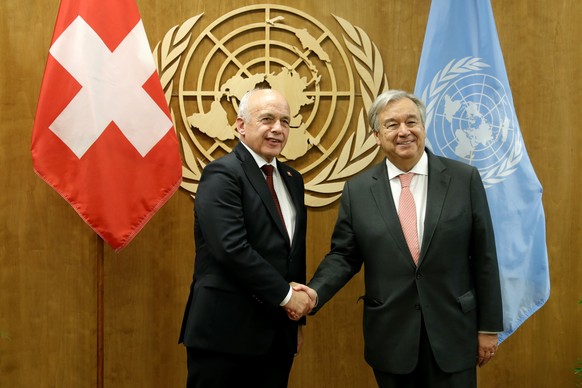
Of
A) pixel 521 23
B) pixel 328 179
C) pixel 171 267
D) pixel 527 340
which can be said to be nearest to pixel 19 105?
pixel 171 267

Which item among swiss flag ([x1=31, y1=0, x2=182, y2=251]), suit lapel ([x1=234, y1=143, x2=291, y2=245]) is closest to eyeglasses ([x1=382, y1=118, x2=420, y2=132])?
suit lapel ([x1=234, y1=143, x2=291, y2=245])

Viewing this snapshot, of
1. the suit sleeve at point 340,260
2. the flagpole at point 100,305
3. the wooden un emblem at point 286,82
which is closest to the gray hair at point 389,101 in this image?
the suit sleeve at point 340,260

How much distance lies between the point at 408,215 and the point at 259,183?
54cm

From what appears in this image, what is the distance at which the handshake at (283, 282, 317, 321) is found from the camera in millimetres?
1921

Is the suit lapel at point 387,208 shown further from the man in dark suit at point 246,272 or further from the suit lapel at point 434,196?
the man in dark suit at point 246,272

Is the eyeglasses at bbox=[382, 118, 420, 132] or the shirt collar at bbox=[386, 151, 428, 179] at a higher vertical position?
the eyeglasses at bbox=[382, 118, 420, 132]

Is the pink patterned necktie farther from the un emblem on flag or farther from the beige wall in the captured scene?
the beige wall

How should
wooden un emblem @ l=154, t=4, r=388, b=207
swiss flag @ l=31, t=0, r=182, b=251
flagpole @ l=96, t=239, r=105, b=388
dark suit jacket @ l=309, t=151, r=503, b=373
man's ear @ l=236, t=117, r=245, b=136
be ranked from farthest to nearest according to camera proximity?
wooden un emblem @ l=154, t=4, r=388, b=207
flagpole @ l=96, t=239, r=105, b=388
swiss flag @ l=31, t=0, r=182, b=251
man's ear @ l=236, t=117, r=245, b=136
dark suit jacket @ l=309, t=151, r=503, b=373

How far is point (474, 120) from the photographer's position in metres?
2.33

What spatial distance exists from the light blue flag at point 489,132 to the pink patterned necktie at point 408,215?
1.48 feet

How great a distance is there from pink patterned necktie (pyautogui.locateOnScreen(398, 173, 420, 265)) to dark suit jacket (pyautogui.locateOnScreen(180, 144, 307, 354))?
0.41 metres

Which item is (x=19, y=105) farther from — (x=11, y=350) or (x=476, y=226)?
(x=476, y=226)

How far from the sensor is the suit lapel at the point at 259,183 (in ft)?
6.48

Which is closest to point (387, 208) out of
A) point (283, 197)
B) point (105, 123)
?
point (283, 197)
